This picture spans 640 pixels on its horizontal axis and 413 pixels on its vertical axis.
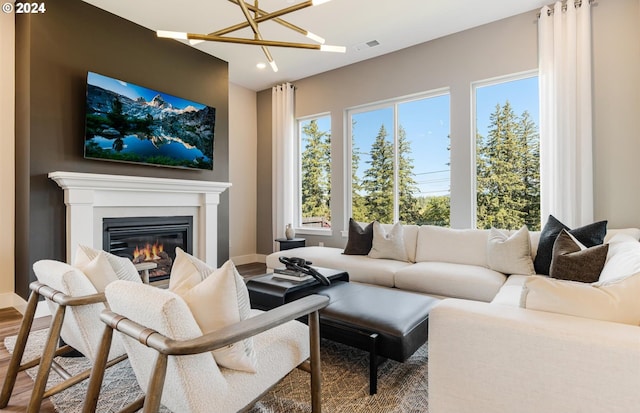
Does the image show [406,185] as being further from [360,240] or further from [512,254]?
[512,254]

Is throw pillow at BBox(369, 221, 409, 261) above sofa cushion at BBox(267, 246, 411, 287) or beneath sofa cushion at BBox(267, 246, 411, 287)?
above

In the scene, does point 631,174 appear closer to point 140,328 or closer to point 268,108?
point 140,328

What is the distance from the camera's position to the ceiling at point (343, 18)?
3415 mm

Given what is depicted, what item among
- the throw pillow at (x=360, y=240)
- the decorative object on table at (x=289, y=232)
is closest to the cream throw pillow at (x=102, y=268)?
the throw pillow at (x=360, y=240)

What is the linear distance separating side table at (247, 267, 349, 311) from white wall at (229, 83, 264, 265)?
307cm

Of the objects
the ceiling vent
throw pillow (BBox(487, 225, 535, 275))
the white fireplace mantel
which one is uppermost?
the ceiling vent

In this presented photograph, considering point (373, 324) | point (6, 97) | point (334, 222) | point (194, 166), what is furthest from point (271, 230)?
point (373, 324)

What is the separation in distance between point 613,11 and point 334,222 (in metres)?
3.91

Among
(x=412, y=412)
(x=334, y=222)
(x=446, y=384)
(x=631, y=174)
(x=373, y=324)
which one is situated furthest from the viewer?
(x=334, y=222)

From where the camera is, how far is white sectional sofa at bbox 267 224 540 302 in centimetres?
282

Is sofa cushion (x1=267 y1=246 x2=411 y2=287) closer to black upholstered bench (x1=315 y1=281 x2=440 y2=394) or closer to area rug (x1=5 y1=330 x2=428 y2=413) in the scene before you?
black upholstered bench (x1=315 y1=281 x2=440 y2=394)

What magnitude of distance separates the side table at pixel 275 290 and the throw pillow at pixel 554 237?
193cm

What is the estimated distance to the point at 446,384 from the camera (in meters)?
1.27

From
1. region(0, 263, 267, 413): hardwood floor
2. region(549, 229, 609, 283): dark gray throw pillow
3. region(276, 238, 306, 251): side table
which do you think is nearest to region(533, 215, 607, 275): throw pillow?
region(549, 229, 609, 283): dark gray throw pillow
